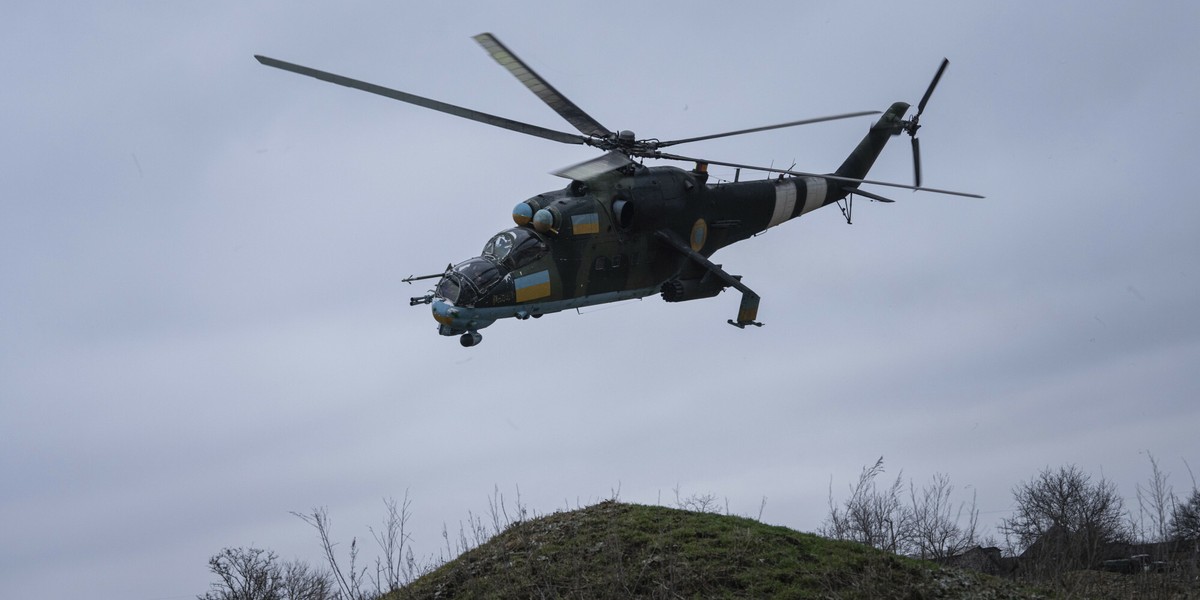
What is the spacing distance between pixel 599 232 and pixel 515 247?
195 cm

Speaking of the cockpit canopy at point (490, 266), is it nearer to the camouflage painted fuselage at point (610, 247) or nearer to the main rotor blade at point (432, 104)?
the camouflage painted fuselage at point (610, 247)

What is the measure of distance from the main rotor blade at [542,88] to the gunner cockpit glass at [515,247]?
278 cm

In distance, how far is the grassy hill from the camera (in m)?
19.9

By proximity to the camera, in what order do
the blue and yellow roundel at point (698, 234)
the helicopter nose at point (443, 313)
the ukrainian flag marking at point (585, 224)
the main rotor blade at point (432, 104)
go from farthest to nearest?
the blue and yellow roundel at point (698, 234) < the ukrainian flag marking at point (585, 224) < the helicopter nose at point (443, 313) < the main rotor blade at point (432, 104)

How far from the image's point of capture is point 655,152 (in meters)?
21.8

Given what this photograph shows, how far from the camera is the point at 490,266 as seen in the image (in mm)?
19406

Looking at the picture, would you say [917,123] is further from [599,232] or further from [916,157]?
[599,232]

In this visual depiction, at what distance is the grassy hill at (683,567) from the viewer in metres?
19.9

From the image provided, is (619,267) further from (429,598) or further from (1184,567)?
(1184,567)

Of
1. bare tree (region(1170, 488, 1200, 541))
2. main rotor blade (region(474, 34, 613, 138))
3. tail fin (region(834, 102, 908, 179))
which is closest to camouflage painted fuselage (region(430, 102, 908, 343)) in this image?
main rotor blade (region(474, 34, 613, 138))

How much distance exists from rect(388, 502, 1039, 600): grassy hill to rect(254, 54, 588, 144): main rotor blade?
796 cm

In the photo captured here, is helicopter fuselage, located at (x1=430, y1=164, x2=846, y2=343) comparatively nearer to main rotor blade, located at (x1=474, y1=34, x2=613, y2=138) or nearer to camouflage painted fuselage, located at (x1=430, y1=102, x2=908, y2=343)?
camouflage painted fuselage, located at (x1=430, y1=102, x2=908, y2=343)

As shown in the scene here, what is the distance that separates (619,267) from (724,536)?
589 cm

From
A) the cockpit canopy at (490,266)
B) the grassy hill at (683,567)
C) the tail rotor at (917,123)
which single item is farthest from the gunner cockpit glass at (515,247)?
the tail rotor at (917,123)
